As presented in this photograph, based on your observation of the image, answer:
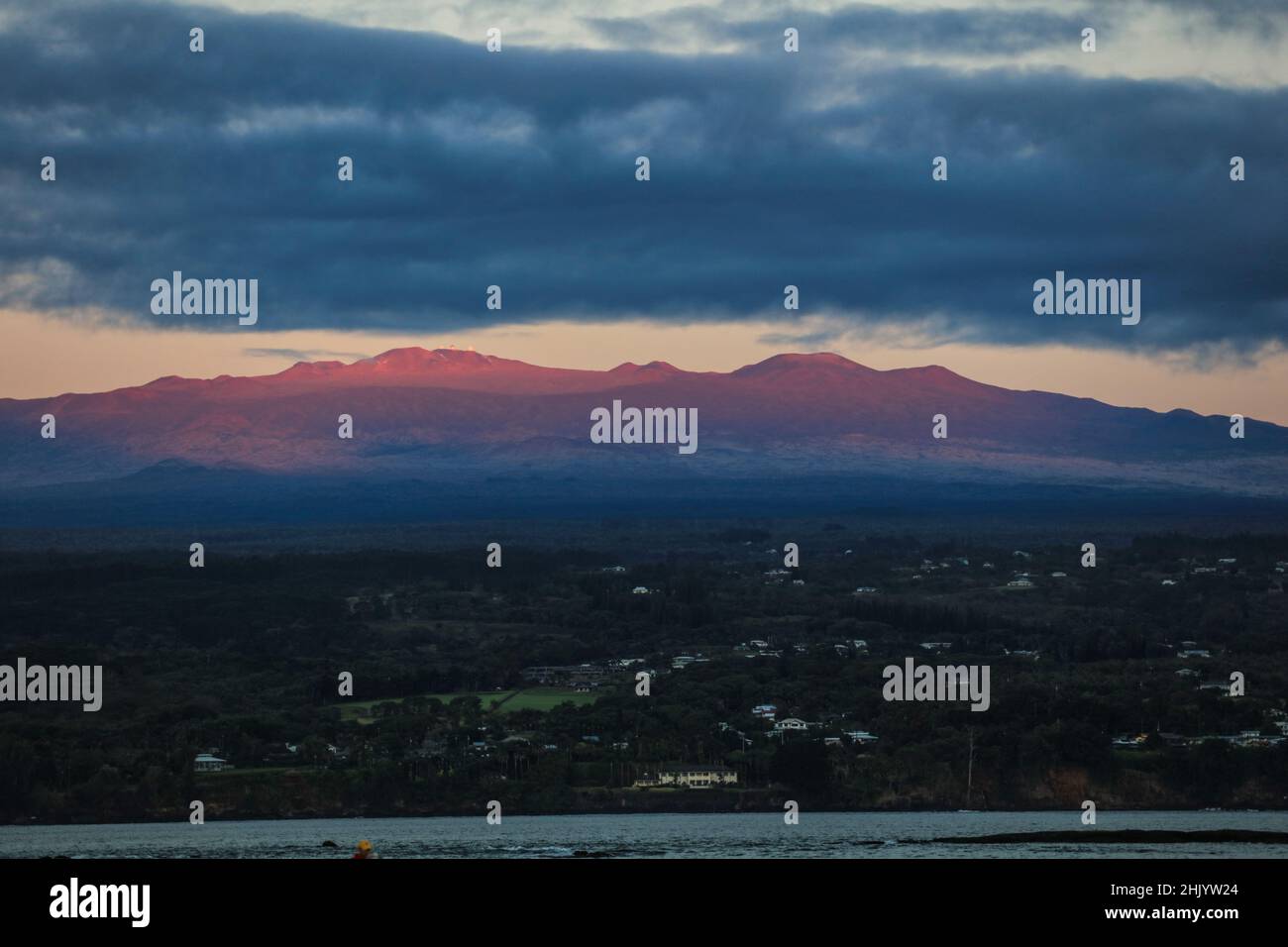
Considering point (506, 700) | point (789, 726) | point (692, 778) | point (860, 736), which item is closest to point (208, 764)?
point (506, 700)

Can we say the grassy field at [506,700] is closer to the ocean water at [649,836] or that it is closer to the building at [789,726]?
the building at [789,726]

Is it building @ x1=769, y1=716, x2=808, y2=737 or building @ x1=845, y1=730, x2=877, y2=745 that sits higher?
building @ x1=769, y1=716, x2=808, y2=737

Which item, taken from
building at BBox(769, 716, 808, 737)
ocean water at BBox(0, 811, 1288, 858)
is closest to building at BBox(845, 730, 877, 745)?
building at BBox(769, 716, 808, 737)

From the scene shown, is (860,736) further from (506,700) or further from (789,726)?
(506,700)

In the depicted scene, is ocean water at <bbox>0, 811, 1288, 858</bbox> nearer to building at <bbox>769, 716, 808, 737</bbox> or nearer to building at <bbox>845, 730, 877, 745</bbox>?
building at <bbox>845, 730, 877, 745</bbox>
